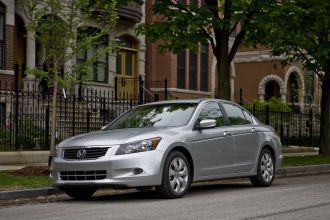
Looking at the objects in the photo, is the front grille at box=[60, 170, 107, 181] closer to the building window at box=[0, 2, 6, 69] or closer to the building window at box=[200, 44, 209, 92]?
the building window at box=[0, 2, 6, 69]

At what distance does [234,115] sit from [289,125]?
17.6 metres

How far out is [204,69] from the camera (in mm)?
34531

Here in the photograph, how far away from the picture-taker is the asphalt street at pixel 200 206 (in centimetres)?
849

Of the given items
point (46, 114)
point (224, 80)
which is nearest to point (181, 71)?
point (224, 80)

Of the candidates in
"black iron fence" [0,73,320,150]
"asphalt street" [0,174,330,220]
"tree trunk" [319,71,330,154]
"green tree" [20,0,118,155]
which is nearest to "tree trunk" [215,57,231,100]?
"black iron fence" [0,73,320,150]

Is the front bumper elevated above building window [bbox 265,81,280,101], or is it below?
below

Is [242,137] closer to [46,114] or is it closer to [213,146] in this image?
[213,146]

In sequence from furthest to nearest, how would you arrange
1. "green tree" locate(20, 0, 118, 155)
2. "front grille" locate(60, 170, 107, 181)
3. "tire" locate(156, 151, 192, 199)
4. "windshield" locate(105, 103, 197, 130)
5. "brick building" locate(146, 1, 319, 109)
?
"brick building" locate(146, 1, 319, 109) < "green tree" locate(20, 0, 118, 155) < "windshield" locate(105, 103, 197, 130) < "tire" locate(156, 151, 192, 199) < "front grille" locate(60, 170, 107, 181)

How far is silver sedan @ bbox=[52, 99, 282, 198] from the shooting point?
9.84 meters

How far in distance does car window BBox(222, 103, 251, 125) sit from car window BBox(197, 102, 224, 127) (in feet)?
0.85

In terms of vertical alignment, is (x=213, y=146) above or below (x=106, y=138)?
below

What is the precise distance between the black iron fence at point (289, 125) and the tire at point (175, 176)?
626 inches

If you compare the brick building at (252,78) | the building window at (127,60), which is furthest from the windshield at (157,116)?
the brick building at (252,78)

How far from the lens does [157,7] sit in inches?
688
